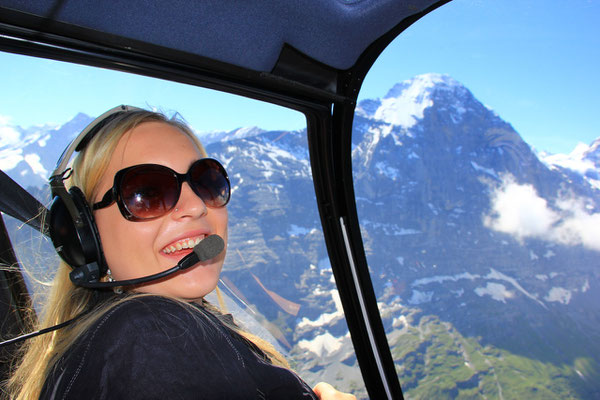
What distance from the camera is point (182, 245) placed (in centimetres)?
109

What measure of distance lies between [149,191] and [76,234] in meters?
0.24

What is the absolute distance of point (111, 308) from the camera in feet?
2.89

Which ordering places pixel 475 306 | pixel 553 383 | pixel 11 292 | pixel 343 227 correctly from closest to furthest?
pixel 11 292 → pixel 343 227 → pixel 553 383 → pixel 475 306

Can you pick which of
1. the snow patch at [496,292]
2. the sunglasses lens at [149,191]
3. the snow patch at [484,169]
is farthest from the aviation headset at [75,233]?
the snow patch at [496,292]

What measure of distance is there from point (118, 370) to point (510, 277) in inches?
1609

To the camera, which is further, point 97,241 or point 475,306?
point 475,306

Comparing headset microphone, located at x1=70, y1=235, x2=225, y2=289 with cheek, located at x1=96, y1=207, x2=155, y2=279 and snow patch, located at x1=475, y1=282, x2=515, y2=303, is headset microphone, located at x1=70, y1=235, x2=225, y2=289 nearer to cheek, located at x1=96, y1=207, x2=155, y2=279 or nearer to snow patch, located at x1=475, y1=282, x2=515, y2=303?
cheek, located at x1=96, y1=207, x2=155, y2=279

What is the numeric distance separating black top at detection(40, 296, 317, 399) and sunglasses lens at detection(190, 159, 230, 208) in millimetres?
375

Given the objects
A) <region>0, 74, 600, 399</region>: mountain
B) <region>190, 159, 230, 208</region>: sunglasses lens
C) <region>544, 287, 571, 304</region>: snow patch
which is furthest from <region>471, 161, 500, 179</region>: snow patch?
<region>190, 159, 230, 208</region>: sunglasses lens

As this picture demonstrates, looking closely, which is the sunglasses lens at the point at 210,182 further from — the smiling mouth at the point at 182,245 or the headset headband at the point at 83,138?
the headset headband at the point at 83,138

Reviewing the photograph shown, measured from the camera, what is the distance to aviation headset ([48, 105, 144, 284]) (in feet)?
3.37

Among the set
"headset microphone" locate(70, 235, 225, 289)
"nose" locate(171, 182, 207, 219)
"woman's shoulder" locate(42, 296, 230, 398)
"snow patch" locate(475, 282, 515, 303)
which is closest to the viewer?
"woman's shoulder" locate(42, 296, 230, 398)

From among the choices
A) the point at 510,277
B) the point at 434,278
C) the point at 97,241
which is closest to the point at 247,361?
the point at 97,241

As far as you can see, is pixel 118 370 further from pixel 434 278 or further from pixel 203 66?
pixel 434 278
